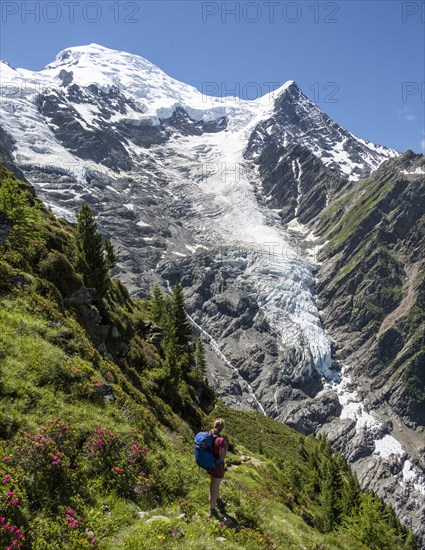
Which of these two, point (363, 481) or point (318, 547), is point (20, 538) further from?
point (363, 481)

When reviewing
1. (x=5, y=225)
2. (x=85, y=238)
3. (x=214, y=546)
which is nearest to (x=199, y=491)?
(x=214, y=546)

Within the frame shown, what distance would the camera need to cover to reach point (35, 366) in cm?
1323

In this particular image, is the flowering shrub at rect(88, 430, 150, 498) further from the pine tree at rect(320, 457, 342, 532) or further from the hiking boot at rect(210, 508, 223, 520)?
the pine tree at rect(320, 457, 342, 532)

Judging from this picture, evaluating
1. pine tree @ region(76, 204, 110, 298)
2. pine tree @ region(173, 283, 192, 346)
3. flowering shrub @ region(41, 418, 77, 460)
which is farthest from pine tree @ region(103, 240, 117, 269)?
flowering shrub @ region(41, 418, 77, 460)

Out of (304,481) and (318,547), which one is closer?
(318,547)

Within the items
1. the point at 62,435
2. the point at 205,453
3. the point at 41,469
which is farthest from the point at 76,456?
the point at 205,453

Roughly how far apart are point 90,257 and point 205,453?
25829 millimetres

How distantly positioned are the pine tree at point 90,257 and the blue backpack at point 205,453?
23.0 m

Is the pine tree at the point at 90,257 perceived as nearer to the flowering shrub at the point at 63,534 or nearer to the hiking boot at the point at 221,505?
the hiking boot at the point at 221,505

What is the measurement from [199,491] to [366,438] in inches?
Answer: 7031

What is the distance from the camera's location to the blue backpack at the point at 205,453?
1106cm

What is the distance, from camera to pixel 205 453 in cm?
1114

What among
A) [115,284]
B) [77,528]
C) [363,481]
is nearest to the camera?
[77,528]

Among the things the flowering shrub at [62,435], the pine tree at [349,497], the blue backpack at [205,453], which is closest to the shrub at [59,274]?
the flowering shrub at [62,435]
